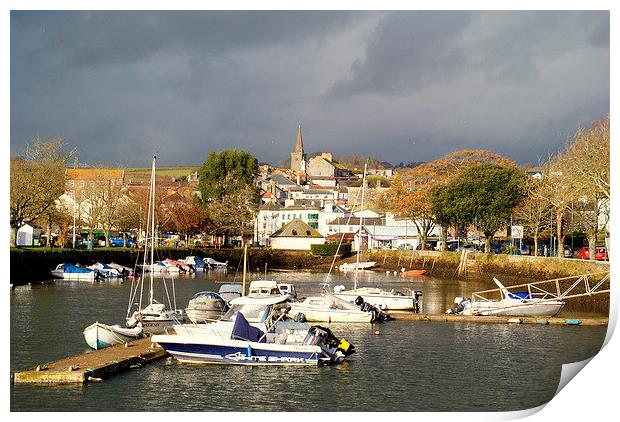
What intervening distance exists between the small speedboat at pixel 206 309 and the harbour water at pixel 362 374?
9.83 ft

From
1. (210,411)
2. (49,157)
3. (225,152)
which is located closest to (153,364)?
(210,411)

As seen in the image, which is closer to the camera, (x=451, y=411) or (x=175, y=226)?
(x=451, y=411)

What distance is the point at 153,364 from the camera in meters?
22.1

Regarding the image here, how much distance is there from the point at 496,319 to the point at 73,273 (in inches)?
1141

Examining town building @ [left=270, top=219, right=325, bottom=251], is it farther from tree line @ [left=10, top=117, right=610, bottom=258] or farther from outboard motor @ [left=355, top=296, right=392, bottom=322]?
outboard motor @ [left=355, top=296, right=392, bottom=322]

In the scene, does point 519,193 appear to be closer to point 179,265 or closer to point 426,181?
point 426,181

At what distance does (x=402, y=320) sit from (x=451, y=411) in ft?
46.1

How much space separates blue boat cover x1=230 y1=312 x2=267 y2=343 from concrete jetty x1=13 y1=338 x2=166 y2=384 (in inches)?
86.8

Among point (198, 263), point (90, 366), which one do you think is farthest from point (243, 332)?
point (198, 263)

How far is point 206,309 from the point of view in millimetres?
30578

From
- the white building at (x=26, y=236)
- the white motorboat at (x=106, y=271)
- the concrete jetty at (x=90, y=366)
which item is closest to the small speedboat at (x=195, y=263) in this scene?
the white motorboat at (x=106, y=271)

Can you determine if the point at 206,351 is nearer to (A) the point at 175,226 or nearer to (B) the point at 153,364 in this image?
(B) the point at 153,364

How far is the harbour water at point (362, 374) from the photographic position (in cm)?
1873

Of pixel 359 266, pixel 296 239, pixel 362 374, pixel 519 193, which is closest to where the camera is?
pixel 362 374
